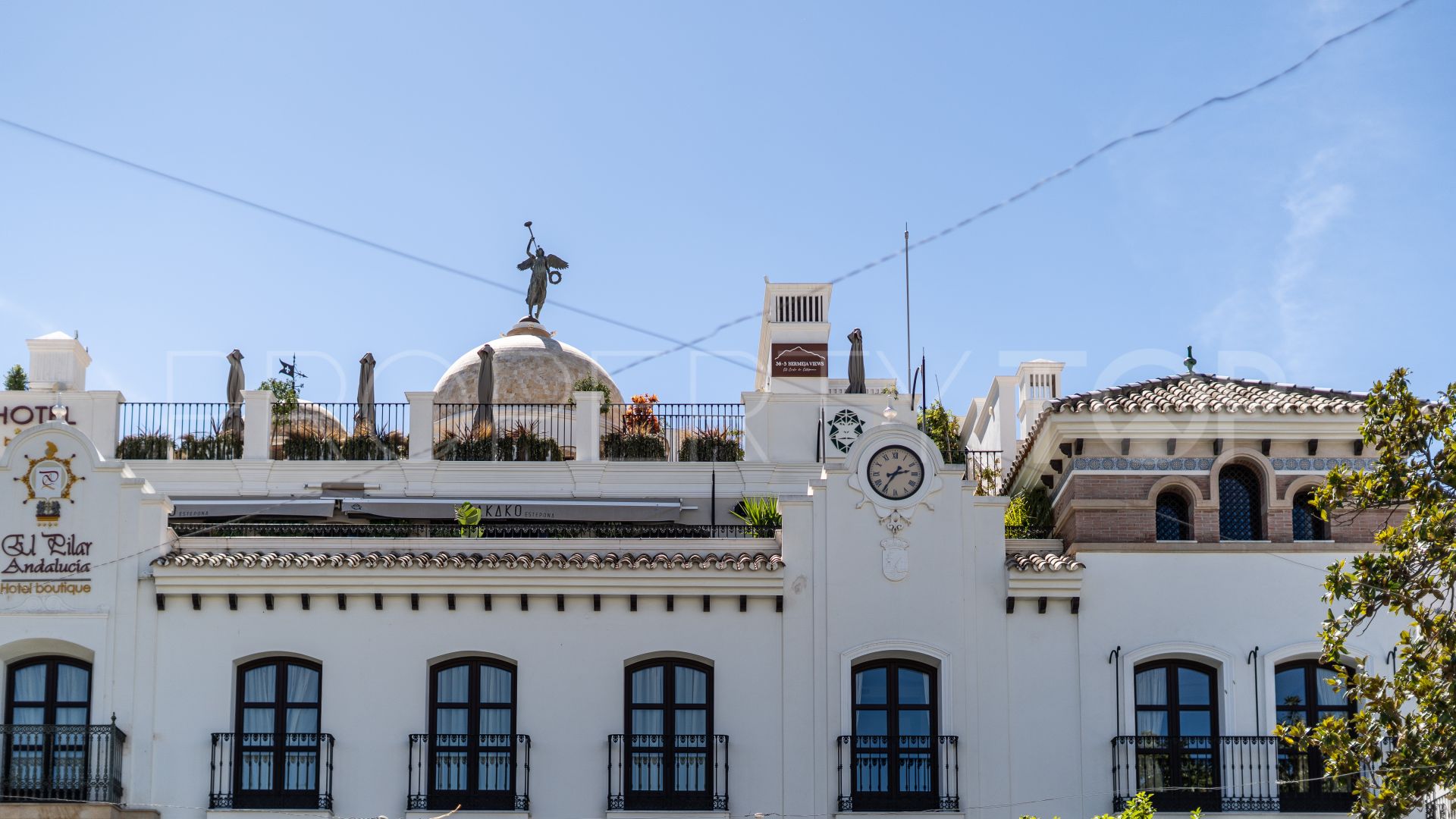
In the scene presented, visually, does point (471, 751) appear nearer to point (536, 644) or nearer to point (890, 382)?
point (536, 644)

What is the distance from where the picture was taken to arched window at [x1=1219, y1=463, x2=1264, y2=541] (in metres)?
30.9

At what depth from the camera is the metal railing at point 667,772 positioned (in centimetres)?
2931

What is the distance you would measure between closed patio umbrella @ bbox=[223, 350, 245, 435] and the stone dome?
398 cm

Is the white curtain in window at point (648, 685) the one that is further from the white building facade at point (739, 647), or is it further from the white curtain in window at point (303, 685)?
the white curtain in window at point (303, 685)

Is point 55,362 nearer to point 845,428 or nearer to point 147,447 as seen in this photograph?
point 147,447

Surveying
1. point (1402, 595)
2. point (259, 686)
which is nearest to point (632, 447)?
point (259, 686)

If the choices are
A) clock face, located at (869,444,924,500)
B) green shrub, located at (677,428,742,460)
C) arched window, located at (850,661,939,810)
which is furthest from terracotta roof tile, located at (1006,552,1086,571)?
green shrub, located at (677,428,742,460)

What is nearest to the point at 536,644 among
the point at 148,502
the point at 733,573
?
the point at 733,573

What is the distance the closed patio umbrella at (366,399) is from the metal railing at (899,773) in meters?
12.4

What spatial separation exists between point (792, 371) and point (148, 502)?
1428 centimetres

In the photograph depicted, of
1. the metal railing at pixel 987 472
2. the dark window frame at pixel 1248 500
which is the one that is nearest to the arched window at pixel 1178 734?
the dark window frame at pixel 1248 500

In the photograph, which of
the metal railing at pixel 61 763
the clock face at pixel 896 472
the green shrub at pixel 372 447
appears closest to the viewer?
the metal railing at pixel 61 763

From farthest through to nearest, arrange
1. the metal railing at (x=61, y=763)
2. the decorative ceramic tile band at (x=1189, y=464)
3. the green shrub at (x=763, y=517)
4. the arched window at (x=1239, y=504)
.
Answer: the green shrub at (x=763, y=517) < the arched window at (x=1239, y=504) < the decorative ceramic tile band at (x=1189, y=464) < the metal railing at (x=61, y=763)

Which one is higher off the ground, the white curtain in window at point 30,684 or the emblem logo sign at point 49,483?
the emblem logo sign at point 49,483
